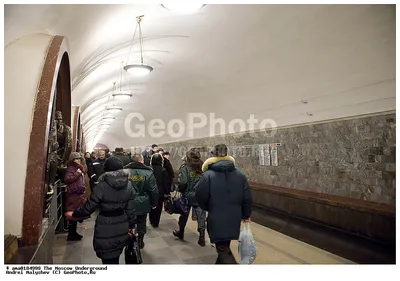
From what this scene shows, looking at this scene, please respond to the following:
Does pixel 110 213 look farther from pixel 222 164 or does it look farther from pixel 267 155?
pixel 267 155

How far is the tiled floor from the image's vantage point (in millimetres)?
3488

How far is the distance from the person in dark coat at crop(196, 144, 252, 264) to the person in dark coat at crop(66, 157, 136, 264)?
0.80m

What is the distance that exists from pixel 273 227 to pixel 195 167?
2126mm

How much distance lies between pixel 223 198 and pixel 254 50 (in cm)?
365

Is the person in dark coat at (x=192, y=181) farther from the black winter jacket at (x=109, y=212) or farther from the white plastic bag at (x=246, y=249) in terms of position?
the black winter jacket at (x=109, y=212)

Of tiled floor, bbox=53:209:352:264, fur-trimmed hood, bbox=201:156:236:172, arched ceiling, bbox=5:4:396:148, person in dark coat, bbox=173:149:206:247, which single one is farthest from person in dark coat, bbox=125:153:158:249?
arched ceiling, bbox=5:4:396:148

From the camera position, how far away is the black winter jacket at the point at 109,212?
2.88 m

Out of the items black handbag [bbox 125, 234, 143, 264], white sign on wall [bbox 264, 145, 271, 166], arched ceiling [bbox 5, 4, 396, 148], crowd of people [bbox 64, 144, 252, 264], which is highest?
arched ceiling [bbox 5, 4, 396, 148]

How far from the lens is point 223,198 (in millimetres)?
3143

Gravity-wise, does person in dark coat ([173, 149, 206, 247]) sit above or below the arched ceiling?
below

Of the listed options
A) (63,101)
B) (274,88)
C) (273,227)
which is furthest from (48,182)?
(274,88)

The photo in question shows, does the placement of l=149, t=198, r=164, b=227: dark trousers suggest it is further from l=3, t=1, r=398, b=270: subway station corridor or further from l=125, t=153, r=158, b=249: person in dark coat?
l=125, t=153, r=158, b=249: person in dark coat

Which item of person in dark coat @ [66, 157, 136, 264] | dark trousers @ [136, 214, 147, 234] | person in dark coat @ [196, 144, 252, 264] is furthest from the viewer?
dark trousers @ [136, 214, 147, 234]

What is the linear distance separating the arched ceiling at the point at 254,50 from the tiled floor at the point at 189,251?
7.39 feet
